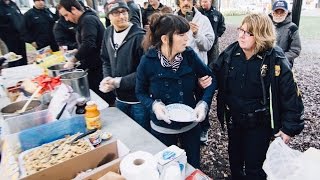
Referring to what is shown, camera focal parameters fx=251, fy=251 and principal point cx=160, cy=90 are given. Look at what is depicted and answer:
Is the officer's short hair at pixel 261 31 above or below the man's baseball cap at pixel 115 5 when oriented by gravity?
below

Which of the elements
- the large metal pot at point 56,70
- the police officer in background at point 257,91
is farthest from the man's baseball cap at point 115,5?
the police officer in background at point 257,91

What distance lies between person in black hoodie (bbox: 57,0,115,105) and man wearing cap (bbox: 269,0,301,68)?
7.04 ft

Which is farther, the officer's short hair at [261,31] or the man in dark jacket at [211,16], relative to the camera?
the man in dark jacket at [211,16]

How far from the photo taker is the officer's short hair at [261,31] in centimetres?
173

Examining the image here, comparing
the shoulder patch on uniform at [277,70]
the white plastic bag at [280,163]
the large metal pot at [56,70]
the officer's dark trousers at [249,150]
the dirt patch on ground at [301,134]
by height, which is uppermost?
the shoulder patch on uniform at [277,70]

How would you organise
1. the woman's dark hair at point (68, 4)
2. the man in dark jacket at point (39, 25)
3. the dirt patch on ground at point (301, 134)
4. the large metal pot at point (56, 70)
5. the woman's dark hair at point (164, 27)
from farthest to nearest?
1. the man in dark jacket at point (39, 25)
2. the woman's dark hair at point (68, 4)
3. the dirt patch on ground at point (301, 134)
4. the large metal pot at point (56, 70)
5. the woman's dark hair at point (164, 27)

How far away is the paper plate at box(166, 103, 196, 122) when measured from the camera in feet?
5.42

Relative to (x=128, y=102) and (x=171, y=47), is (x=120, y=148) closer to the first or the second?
(x=171, y=47)

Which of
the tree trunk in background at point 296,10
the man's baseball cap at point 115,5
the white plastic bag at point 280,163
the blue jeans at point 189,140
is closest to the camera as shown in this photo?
the white plastic bag at point 280,163

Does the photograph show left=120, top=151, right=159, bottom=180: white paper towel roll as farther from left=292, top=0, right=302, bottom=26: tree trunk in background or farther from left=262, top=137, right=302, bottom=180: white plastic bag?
left=292, top=0, right=302, bottom=26: tree trunk in background

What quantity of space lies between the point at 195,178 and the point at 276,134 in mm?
1058

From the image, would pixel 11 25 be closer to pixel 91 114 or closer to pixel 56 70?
pixel 56 70

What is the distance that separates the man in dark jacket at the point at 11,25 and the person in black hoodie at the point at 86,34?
2.34m

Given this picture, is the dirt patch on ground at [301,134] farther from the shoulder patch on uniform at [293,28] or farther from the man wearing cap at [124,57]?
the shoulder patch on uniform at [293,28]
